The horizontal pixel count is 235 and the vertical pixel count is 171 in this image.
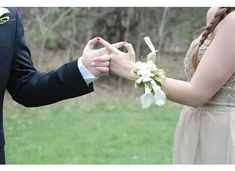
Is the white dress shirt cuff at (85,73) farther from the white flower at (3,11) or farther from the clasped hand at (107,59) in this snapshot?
the white flower at (3,11)

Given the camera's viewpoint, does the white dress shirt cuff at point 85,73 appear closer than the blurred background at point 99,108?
Yes

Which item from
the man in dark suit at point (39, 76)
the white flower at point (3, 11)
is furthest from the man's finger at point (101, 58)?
the white flower at point (3, 11)

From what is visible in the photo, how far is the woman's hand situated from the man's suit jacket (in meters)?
0.12

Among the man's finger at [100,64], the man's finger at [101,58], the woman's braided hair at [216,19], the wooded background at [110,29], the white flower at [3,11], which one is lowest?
the wooded background at [110,29]

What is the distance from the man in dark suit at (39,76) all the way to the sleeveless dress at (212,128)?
1.23ft

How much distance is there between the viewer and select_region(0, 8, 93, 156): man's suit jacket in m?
1.83

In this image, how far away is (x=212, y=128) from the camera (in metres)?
2.03

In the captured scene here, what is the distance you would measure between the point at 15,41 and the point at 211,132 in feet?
2.40

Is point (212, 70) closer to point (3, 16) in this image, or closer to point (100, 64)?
point (100, 64)

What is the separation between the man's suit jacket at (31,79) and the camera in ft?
6.01

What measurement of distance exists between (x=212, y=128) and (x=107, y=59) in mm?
437

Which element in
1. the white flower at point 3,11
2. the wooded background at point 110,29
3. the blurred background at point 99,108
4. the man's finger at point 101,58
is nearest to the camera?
the white flower at point 3,11

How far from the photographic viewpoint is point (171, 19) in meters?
7.67
